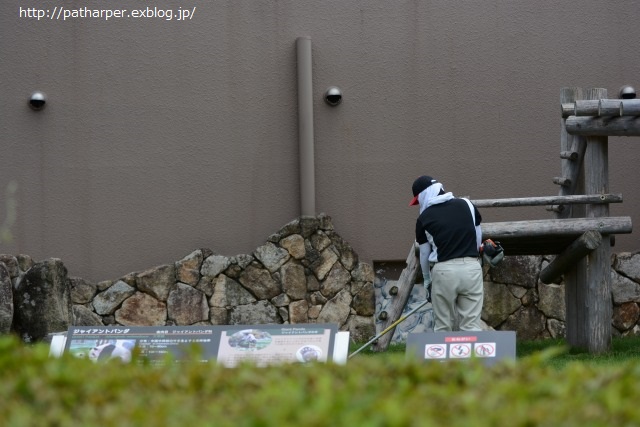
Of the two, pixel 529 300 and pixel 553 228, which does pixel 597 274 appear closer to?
pixel 553 228

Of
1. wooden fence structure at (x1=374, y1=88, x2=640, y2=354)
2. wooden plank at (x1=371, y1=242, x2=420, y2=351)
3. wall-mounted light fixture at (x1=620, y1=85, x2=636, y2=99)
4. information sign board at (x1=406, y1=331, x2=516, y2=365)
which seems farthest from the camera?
wall-mounted light fixture at (x1=620, y1=85, x2=636, y2=99)

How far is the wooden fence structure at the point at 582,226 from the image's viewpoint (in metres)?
9.67

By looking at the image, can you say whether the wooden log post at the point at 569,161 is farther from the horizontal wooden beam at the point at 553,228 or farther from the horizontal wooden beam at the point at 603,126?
the horizontal wooden beam at the point at 553,228

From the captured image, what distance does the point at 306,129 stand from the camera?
11.8 metres

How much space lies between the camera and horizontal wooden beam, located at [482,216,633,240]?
31.8 feet

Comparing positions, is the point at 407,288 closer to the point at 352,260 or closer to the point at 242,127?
the point at 352,260

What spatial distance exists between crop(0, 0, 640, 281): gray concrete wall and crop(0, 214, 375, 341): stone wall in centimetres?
18

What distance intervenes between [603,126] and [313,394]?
6.94 meters

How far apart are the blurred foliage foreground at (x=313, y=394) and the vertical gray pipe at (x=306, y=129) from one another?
772 cm

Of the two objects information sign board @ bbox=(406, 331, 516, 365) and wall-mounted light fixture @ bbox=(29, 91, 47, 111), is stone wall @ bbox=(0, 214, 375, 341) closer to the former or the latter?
wall-mounted light fixture @ bbox=(29, 91, 47, 111)

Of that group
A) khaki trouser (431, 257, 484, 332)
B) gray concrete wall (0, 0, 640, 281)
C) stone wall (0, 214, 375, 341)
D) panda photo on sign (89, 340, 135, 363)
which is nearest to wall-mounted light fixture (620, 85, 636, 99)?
gray concrete wall (0, 0, 640, 281)

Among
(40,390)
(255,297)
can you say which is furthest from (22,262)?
(40,390)

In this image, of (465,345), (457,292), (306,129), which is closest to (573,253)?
(457,292)

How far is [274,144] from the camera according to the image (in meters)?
12.0
